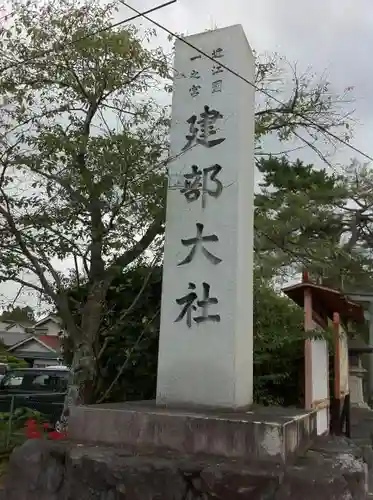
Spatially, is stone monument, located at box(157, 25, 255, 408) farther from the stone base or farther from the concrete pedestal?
the concrete pedestal

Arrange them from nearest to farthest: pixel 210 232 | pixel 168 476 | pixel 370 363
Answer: pixel 168 476, pixel 210 232, pixel 370 363

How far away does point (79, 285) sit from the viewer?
22.5 feet

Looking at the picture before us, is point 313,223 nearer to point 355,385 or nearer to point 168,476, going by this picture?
point 355,385

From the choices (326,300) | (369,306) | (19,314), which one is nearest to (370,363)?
(369,306)

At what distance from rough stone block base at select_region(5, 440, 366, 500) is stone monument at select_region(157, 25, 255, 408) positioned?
31.0 inches


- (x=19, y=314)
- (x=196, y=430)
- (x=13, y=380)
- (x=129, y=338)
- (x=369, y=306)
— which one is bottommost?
(x=13, y=380)

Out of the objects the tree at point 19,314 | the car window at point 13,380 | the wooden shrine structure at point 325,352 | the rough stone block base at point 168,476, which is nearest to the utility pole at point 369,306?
the wooden shrine structure at point 325,352

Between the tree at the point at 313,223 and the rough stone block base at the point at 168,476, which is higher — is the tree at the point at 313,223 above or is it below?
above

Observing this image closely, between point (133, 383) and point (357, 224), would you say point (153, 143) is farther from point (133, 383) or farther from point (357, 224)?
point (357, 224)

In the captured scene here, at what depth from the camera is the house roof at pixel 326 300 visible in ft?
22.3

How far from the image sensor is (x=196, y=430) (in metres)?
3.26

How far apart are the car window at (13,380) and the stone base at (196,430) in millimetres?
10887

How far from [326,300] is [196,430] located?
185 inches

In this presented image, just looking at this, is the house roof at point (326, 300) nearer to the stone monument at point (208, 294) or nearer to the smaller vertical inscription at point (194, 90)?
the stone monument at point (208, 294)
